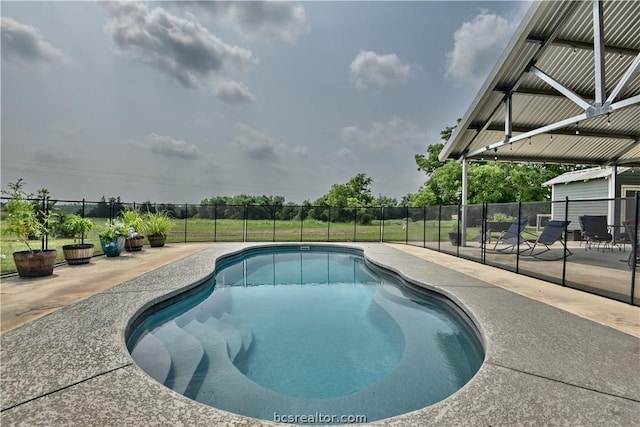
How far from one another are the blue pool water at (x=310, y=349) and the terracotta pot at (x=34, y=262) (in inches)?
103

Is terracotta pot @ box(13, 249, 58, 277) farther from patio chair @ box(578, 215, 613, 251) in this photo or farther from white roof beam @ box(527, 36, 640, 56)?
patio chair @ box(578, 215, 613, 251)

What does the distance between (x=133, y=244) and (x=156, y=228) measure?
4.05 ft

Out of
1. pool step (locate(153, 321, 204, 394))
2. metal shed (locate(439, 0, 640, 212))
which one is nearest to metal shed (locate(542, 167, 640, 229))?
metal shed (locate(439, 0, 640, 212))

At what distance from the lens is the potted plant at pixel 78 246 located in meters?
6.20

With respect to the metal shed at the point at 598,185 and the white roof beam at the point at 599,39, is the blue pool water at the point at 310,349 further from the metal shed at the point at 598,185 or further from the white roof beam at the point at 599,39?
the metal shed at the point at 598,185

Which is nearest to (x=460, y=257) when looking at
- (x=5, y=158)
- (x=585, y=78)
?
(x=585, y=78)

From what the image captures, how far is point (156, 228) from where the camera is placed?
959 cm

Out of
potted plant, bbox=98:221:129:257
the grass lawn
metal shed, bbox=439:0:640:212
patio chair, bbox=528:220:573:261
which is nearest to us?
metal shed, bbox=439:0:640:212

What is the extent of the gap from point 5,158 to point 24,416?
10370 mm

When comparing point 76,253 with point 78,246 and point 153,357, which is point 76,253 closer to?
point 78,246

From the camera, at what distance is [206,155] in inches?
845

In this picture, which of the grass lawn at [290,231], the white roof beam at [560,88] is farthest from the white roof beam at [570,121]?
the grass lawn at [290,231]

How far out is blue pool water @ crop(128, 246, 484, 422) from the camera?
8.32ft

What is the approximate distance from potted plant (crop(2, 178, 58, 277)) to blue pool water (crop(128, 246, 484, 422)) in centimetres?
267
